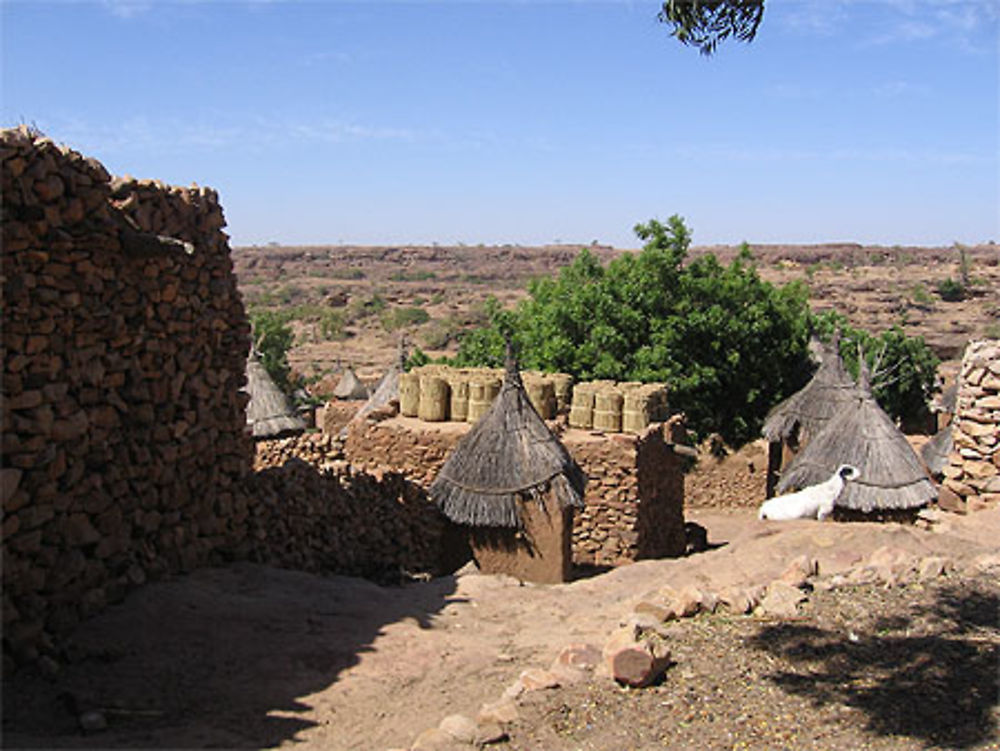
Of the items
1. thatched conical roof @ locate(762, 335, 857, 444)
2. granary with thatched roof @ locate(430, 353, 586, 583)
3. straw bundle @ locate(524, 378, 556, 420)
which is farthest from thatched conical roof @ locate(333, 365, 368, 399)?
granary with thatched roof @ locate(430, 353, 586, 583)

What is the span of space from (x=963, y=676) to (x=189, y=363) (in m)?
5.73

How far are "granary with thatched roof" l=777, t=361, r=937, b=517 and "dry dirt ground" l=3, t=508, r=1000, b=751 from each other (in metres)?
3.87

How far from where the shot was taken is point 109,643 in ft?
19.2

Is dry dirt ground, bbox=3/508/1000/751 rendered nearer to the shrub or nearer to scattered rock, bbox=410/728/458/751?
scattered rock, bbox=410/728/458/751

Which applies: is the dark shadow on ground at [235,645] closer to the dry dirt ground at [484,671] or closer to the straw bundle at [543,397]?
the dry dirt ground at [484,671]

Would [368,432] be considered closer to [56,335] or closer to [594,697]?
[56,335]

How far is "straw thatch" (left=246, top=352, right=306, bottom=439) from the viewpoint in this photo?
14.7 metres

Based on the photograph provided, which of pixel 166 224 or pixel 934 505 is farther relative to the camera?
pixel 934 505

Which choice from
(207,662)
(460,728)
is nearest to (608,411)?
(207,662)

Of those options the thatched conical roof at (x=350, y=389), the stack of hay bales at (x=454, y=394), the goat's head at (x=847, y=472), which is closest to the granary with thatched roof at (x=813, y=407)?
the goat's head at (x=847, y=472)

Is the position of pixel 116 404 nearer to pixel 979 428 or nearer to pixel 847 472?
pixel 979 428

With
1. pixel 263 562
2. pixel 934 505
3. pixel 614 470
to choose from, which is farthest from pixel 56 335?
pixel 934 505

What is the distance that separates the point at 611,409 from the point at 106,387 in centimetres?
754

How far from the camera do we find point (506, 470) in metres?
9.81
